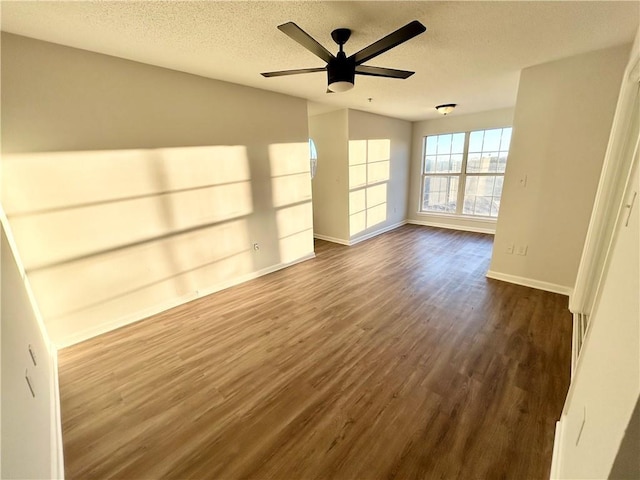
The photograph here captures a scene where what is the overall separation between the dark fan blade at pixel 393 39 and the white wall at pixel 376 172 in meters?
2.88

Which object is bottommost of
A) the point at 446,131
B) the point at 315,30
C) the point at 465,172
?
the point at 465,172

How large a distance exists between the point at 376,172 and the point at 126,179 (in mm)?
4262

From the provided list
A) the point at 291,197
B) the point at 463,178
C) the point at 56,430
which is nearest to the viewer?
the point at 56,430

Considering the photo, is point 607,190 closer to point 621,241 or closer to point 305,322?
point 621,241

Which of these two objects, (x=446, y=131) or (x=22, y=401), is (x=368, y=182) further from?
(x=22, y=401)

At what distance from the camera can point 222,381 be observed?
1.89 metres

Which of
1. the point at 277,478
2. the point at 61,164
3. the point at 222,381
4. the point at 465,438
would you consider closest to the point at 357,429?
the point at 277,478

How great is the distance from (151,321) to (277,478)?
6.68ft

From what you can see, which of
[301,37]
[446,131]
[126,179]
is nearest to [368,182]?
[446,131]

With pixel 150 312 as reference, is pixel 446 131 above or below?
above

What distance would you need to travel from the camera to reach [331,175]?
502 centimetres

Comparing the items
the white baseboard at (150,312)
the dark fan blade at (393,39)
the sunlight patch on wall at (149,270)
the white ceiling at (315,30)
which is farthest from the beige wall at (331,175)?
the dark fan blade at (393,39)

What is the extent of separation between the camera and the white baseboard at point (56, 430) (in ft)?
4.26

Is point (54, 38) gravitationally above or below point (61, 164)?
above
